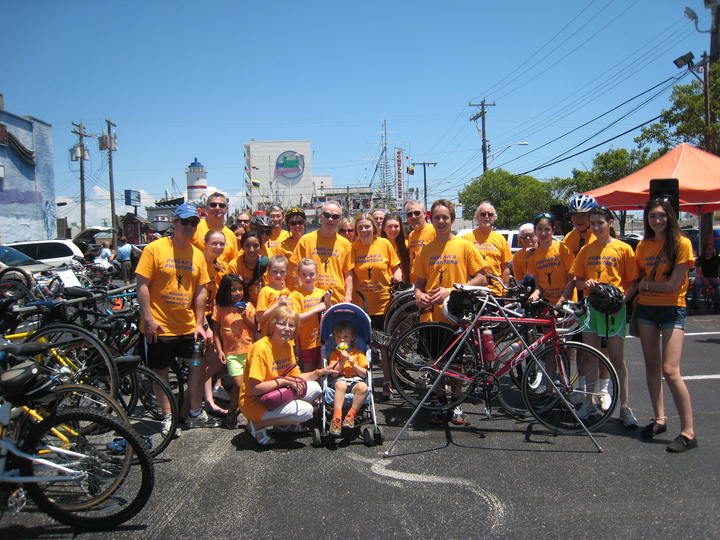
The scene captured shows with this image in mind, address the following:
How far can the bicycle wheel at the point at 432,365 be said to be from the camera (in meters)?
4.73

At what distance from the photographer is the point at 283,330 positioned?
4.39m

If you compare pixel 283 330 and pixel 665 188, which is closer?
pixel 283 330

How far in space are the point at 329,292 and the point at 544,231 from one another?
249cm

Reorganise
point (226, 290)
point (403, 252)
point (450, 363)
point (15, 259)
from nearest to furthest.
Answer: point (450, 363) → point (226, 290) → point (403, 252) → point (15, 259)

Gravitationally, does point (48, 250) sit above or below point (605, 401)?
above

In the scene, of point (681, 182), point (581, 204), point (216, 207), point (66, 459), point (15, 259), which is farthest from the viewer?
point (15, 259)

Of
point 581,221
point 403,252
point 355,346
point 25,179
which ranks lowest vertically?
point 355,346

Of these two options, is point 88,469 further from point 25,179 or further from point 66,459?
point 25,179

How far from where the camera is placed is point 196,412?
4.93 m

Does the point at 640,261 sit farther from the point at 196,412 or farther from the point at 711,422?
the point at 196,412

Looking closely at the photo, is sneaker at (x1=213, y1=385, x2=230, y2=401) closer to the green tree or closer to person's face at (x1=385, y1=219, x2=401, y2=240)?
person's face at (x1=385, y1=219, x2=401, y2=240)

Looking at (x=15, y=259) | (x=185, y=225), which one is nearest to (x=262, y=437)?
(x=185, y=225)

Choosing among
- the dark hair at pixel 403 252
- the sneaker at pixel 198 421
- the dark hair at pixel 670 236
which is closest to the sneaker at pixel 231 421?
the sneaker at pixel 198 421

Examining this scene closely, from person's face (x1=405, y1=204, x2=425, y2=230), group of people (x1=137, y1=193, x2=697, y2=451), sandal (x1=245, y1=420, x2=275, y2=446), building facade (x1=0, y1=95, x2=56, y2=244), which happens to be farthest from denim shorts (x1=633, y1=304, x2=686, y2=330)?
building facade (x1=0, y1=95, x2=56, y2=244)
